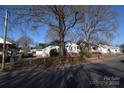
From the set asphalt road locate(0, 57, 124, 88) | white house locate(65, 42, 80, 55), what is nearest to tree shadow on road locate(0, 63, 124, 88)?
asphalt road locate(0, 57, 124, 88)

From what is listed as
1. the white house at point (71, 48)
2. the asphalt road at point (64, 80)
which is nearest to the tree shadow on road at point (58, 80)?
the asphalt road at point (64, 80)

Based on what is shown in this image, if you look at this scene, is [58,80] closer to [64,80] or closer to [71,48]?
[64,80]

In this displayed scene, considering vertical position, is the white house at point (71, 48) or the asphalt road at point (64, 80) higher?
the white house at point (71, 48)

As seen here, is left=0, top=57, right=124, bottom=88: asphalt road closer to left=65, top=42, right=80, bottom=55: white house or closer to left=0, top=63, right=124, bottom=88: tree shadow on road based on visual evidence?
left=0, top=63, right=124, bottom=88: tree shadow on road

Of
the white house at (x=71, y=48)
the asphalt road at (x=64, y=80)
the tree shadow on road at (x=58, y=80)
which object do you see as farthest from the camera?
the white house at (x=71, y=48)

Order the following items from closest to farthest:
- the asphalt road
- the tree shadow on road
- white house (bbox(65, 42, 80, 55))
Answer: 1. the asphalt road
2. the tree shadow on road
3. white house (bbox(65, 42, 80, 55))

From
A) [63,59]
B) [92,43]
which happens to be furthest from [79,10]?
[92,43]

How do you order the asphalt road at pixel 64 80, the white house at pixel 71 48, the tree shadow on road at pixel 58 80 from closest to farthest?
1. the asphalt road at pixel 64 80
2. the tree shadow on road at pixel 58 80
3. the white house at pixel 71 48

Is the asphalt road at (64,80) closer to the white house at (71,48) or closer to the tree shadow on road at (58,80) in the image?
the tree shadow on road at (58,80)

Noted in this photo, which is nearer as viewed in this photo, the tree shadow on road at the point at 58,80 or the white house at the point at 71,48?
the tree shadow on road at the point at 58,80

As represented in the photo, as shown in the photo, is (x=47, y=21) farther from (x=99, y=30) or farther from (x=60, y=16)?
(x=99, y=30)

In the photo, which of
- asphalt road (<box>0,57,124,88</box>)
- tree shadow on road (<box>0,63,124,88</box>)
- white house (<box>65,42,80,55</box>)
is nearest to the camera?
asphalt road (<box>0,57,124,88</box>)

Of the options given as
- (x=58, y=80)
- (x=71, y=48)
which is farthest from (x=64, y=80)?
(x=71, y=48)

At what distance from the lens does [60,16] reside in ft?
88.8
